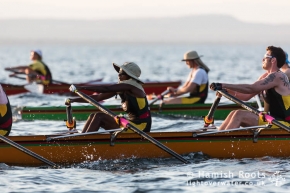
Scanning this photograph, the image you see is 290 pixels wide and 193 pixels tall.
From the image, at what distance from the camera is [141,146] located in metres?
13.0

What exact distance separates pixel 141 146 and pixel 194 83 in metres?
6.82

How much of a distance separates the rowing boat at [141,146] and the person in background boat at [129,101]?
1.06 feet

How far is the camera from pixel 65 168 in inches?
501

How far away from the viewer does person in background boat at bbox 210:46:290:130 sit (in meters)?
12.9

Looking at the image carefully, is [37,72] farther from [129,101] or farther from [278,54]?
[278,54]

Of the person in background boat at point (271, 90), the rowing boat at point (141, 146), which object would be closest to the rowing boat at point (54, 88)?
the rowing boat at point (141, 146)

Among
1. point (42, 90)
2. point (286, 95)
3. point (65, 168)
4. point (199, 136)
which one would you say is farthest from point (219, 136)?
point (42, 90)

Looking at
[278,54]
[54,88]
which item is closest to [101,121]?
[278,54]

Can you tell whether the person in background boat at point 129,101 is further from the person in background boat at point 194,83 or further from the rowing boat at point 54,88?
the rowing boat at point 54,88

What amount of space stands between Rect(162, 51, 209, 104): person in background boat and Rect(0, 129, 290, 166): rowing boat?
6.41 metres

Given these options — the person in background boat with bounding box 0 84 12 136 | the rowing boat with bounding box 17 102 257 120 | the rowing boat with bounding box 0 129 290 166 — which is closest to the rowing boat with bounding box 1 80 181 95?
the rowing boat with bounding box 17 102 257 120

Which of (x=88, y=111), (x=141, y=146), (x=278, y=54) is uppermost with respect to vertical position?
(x=278, y=54)

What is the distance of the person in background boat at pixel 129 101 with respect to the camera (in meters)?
12.9

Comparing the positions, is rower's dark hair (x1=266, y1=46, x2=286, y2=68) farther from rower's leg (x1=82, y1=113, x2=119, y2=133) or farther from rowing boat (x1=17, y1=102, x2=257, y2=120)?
rowing boat (x1=17, y1=102, x2=257, y2=120)
